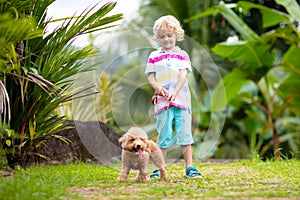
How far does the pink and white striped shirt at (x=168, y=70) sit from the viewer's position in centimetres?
430

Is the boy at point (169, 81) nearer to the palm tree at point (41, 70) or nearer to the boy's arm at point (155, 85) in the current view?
the boy's arm at point (155, 85)

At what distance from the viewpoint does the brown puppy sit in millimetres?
3916

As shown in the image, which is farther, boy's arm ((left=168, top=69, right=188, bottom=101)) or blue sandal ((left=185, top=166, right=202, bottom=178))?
blue sandal ((left=185, top=166, right=202, bottom=178))

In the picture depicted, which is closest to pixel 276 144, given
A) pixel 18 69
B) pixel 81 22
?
pixel 81 22

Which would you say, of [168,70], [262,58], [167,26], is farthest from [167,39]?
[262,58]

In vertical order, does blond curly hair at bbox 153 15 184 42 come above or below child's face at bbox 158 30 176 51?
above

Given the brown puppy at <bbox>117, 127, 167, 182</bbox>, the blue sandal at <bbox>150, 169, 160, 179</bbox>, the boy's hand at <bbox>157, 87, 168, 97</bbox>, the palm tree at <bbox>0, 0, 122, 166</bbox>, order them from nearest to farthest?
the brown puppy at <bbox>117, 127, 167, 182</bbox> < the boy's hand at <bbox>157, 87, 168, 97</bbox> < the palm tree at <bbox>0, 0, 122, 166</bbox> < the blue sandal at <bbox>150, 169, 160, 179</bbox>

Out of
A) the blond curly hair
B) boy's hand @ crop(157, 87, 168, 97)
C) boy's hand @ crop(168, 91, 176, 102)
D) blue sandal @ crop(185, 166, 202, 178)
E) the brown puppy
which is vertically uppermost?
the blond curly hair

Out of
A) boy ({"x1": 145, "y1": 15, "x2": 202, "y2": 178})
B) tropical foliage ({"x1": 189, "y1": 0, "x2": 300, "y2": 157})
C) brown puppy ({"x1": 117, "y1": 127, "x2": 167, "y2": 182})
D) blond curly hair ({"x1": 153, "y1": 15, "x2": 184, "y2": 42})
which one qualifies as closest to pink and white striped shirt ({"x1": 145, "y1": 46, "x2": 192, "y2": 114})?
boy ({"x1": 145, "y1": 15, "x2": 202, "y2": 178})

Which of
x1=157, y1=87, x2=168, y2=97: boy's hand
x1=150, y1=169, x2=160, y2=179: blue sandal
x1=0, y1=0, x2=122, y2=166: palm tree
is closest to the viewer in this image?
x1=157, y1=87, x2=168, y2=97: boy's hand

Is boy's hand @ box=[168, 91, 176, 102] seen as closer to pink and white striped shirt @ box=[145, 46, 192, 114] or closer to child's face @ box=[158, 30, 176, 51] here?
pink and white striped shirt @ box=[145, 46, 192, 114]

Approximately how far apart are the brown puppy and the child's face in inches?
32.4

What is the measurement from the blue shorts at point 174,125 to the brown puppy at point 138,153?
0.21 metres

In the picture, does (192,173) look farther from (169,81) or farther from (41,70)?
(41,70)
